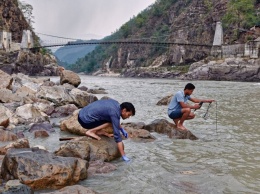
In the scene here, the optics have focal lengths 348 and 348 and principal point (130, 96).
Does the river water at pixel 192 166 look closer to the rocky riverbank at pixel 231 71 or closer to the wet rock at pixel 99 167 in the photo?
the wet rock at pixel 99 167

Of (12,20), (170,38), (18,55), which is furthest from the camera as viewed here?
(170,38)

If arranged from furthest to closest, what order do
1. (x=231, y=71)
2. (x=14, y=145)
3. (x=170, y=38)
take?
(x=170, y=38)
(x=231, y=71)
(x=14, y=145)

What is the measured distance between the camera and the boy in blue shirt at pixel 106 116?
19.8ft

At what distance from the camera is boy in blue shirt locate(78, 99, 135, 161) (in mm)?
6023

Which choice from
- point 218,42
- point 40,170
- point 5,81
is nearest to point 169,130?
point 40,170

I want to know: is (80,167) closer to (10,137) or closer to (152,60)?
(10,137)

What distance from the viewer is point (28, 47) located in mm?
73125

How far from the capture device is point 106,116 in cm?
632

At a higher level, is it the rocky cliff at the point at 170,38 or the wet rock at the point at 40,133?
the rocky cliff at the point at 170,38

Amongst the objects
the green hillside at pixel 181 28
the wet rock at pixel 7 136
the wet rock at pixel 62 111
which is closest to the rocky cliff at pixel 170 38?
the green hillside at pixel 181 28

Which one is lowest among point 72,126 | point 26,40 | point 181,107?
point 72,126

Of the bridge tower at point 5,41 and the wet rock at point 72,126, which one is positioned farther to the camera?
the bridge tower at point 5,41

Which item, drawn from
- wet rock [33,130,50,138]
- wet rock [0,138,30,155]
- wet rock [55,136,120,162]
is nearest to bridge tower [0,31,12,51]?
wet rock [33,130,50,138]

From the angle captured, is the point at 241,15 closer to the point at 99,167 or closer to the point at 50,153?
the point at 99,167
